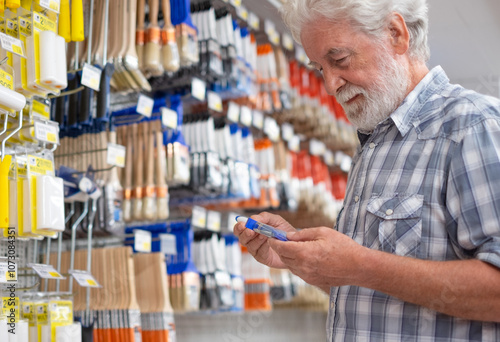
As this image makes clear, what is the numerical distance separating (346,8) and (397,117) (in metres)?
0.31

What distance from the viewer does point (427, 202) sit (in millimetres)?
1386

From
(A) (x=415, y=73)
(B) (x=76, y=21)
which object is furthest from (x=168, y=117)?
(A) (x=415, y=73)

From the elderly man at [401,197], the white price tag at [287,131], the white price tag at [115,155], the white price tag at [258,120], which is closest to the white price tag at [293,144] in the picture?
the white price tag at [287,131]

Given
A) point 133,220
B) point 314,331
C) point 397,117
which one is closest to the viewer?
point 397,117

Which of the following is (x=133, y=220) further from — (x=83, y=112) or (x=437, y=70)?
(x=437, y=70)

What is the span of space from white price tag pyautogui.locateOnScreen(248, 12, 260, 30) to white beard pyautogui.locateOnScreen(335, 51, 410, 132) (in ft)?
8.21

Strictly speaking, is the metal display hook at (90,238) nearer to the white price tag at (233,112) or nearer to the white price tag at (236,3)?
the white price tag at (233,112)

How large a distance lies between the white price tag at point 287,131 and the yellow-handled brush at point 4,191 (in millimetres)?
2720

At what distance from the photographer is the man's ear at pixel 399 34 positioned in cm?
159

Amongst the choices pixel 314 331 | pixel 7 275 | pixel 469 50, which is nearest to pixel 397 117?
pixel 7 275

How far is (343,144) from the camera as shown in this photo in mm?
5176

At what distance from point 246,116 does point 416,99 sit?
2349mm

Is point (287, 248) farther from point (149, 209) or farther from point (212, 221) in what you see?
point (212, 221)

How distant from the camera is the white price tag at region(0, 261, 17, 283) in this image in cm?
182
